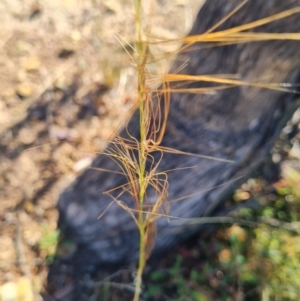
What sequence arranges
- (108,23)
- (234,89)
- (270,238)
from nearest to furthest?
(234,89) < (270,238) < (108,23)

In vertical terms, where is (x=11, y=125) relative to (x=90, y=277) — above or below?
above

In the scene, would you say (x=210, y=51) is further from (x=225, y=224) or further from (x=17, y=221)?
(x=17, y=221)

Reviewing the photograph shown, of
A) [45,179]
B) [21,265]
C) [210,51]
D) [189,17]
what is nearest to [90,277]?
[21,265]

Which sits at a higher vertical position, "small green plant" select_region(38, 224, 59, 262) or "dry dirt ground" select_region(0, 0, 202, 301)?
"dry dirt ground" select_region(0, 0, 202, 301)

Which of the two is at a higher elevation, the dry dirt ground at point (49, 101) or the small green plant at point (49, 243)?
the dry dirt ground at point (49, 101)

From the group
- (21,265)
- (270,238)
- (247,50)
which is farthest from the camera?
(270,238)

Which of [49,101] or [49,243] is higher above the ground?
[49,101]

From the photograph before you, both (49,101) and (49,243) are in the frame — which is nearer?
(49,243)

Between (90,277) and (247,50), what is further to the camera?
(90,277)
